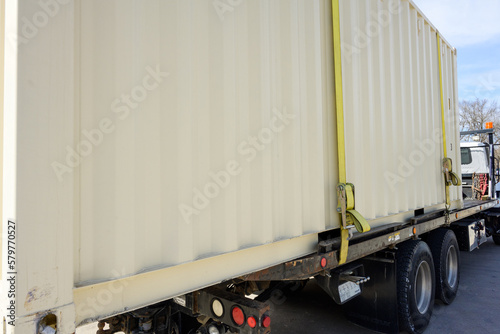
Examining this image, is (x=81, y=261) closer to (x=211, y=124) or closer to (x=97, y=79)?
(x=97, y=79)

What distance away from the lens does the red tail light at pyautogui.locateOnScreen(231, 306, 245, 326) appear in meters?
2.03

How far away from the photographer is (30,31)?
1.17 m

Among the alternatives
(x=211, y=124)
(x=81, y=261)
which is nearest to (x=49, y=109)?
(x=81, y=261)

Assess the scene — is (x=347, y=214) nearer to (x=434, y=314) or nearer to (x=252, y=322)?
(x=252, y=322)

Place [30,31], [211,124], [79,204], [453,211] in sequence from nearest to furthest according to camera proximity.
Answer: [30,31] < [79,204] < [211,124] < [453,211]

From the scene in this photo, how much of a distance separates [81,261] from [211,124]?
868 mm

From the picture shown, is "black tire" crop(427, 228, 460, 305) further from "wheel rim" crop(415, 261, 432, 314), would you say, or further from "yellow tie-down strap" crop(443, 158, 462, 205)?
"yellow tie-down strap" crop(443, 158, 462, 205)

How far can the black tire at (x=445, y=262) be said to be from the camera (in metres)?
4.70

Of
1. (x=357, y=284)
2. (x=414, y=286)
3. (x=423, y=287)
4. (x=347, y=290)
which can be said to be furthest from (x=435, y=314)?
(x=347, y=290)

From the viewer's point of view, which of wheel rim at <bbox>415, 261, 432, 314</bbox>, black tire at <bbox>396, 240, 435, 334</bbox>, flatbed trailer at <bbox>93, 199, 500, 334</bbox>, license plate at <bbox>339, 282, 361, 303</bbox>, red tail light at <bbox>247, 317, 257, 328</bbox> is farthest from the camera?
wheel rim at <bbox>415, 261, 432, 314</bbox>

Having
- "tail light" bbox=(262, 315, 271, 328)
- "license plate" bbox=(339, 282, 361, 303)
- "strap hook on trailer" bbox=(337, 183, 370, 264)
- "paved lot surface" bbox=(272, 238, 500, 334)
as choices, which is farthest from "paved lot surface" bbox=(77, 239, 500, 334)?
"tail light" bbox=(262, 315, 271, 328)

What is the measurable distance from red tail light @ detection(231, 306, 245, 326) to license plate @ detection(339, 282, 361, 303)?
124 cm

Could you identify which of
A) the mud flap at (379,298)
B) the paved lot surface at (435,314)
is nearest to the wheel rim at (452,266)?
the paved lot surface at (435,314)

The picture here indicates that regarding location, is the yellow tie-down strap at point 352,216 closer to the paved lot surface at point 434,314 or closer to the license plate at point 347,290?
the license plate at point 347,290
